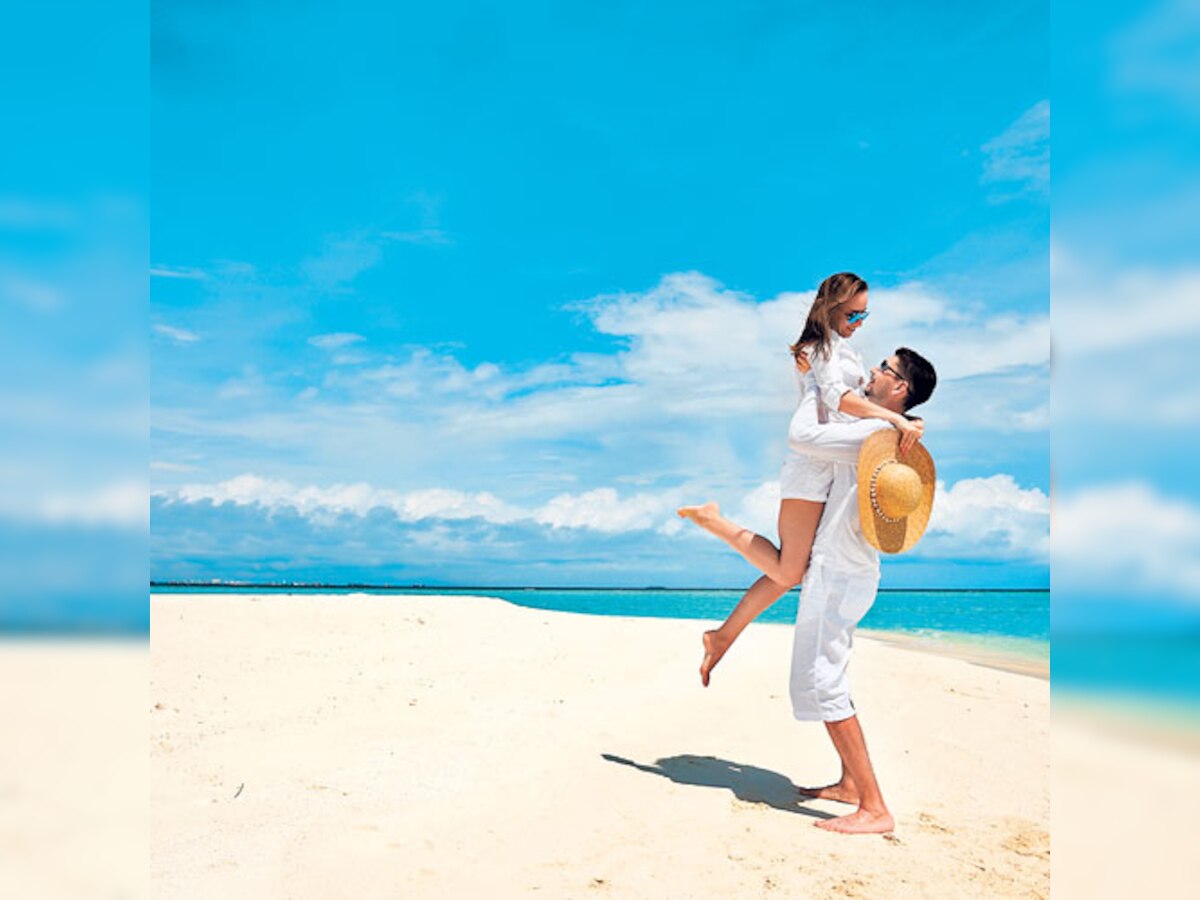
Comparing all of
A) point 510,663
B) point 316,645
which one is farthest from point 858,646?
point 316,645

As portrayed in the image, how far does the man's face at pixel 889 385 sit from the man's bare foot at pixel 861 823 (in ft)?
5.55

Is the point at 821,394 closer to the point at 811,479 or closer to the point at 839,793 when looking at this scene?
the point at 811,479

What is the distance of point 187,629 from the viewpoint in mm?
8469

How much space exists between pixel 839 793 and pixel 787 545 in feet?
3.78

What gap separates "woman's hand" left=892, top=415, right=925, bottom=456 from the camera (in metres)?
3.58

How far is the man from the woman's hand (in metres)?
0.08

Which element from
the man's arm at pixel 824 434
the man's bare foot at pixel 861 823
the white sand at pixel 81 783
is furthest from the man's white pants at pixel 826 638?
the white sand at pixel 81 783

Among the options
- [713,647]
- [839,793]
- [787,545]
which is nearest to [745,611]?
[713,647]

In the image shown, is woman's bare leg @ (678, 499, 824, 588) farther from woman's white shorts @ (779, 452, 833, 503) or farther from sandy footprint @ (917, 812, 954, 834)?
sandy footprint @ (917, 812, 954, 834)

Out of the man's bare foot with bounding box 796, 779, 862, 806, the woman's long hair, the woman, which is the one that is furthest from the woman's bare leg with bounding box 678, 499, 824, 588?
the man's bare foot with bounding box 796, 779, 862, 806

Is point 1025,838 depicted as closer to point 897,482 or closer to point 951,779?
point 951,779

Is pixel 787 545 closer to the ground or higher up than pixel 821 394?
closer to the ground

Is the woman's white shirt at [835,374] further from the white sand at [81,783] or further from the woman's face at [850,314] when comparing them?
the white sand at [81,783]

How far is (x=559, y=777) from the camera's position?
13.3 ft
